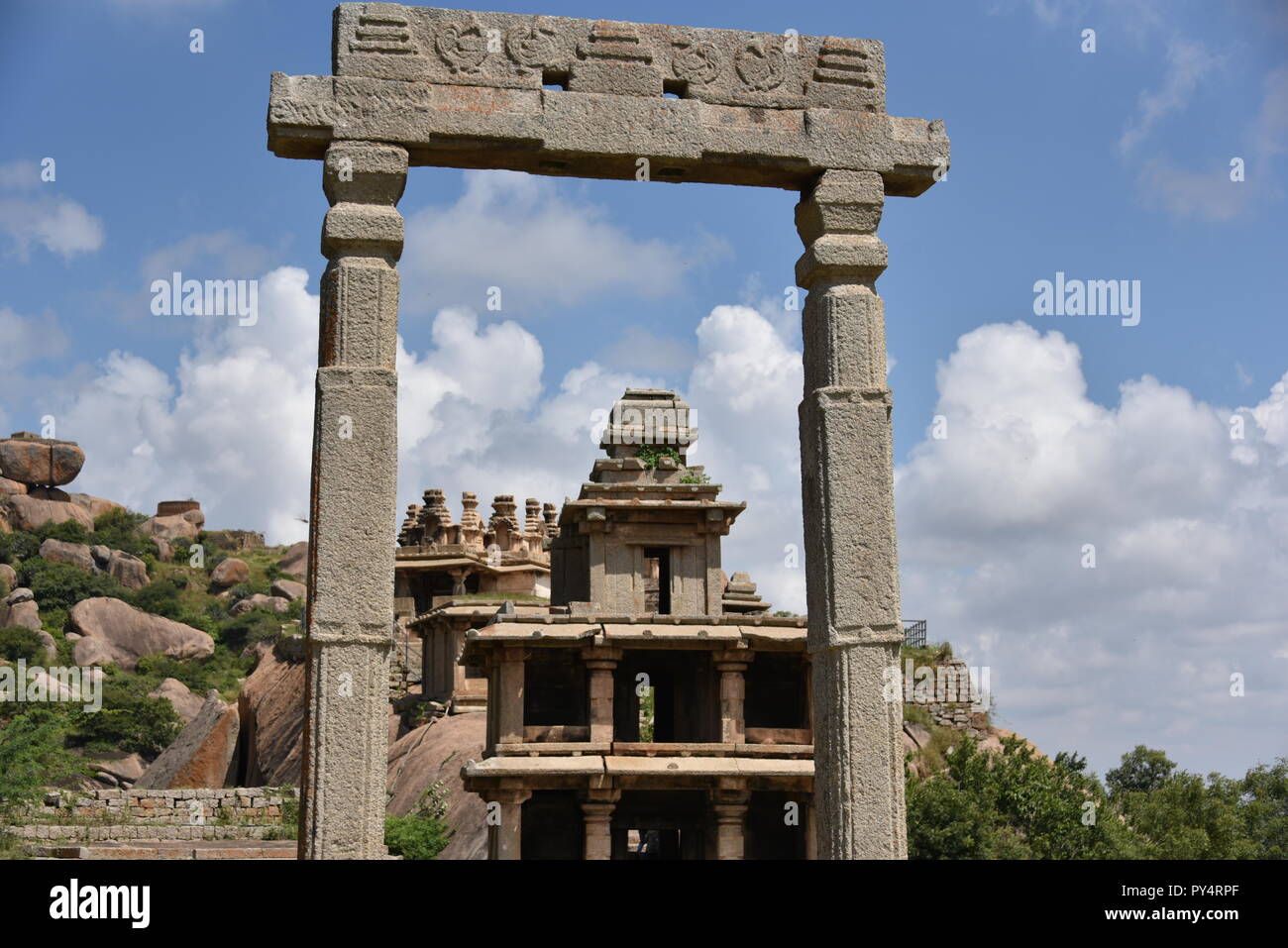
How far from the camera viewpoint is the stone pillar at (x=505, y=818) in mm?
20234

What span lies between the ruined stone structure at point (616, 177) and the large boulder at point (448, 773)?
46.2 ft

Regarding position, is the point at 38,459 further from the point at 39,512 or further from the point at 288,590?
the point at 288,590

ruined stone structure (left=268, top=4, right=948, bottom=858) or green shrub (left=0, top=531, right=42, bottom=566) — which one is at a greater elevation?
Result: green shrub (left=0, top=531, right=42, bottom=566)

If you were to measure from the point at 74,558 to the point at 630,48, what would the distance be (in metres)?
62.5

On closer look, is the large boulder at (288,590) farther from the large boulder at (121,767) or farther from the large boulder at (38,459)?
the large boulder at (121,767)

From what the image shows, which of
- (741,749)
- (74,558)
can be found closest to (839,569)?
(741,749)

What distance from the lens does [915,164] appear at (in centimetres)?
1103

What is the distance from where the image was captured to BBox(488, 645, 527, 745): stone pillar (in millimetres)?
20672

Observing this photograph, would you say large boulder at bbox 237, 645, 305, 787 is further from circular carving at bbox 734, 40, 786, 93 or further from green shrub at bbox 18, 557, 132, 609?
circular carving at bbox 734, 40, 786, 93

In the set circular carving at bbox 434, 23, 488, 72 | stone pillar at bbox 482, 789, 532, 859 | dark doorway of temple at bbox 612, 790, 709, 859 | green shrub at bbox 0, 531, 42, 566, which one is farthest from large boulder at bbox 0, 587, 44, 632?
circular carving at bbox 434, 23, 488, 72

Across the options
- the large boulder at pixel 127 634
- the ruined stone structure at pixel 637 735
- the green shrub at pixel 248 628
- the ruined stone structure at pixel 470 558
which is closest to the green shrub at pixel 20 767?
the ruined stone structure at pixel 637 735

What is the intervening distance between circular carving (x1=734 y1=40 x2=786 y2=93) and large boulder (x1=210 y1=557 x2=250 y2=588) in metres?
67.0
